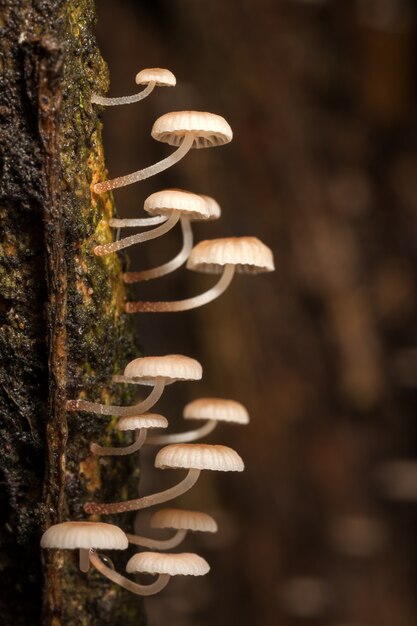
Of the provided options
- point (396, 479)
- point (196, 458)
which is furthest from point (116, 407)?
point (396, 479)

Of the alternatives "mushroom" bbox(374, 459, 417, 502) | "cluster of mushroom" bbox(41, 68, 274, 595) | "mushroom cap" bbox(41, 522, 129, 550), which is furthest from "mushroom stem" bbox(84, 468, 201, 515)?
"mushroom" bbox(374, 459, 417, 502)

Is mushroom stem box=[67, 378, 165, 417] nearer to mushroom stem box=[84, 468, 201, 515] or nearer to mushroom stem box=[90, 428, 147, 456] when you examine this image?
mushroom stem box=[90, 428, 147, 456]

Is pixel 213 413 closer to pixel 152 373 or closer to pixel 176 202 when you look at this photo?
pixel 152 373

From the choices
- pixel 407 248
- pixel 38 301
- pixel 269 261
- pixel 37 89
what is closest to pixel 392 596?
pixel 407 248

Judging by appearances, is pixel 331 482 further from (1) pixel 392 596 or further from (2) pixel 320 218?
(2) pixel 320 218

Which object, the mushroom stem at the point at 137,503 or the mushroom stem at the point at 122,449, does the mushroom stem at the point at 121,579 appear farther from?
the mushroom stem at the point at 122,449
